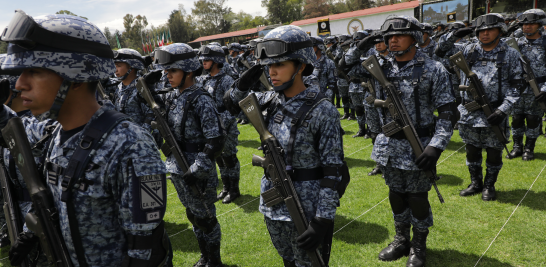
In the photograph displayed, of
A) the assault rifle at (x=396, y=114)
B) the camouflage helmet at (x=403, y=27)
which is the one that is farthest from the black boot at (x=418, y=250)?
the camouflage helmet at (x=403, y=27)

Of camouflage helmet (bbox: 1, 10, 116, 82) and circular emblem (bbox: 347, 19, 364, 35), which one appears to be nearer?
camouflage helmet (bbox: 1, 10, 116, 82)

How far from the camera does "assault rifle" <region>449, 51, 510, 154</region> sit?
5496mm

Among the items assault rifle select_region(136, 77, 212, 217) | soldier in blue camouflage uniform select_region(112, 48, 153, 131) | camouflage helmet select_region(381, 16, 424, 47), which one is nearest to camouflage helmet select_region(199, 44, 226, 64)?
soldier in blue camouflage uniform select_region(112, 48, 153, 131)

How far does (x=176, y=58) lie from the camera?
4375 mm

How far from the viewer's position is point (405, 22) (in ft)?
13.1

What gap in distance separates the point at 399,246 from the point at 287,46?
3077 millimetres

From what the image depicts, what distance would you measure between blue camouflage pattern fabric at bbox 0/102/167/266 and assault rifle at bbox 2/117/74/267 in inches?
2.3

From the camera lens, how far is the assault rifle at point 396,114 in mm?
3877

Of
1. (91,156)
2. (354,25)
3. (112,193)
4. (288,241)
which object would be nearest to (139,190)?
(112,193)

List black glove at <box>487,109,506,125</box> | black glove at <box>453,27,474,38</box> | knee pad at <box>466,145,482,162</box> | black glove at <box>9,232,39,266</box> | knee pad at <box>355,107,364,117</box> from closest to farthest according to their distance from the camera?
black glove at <box>9,232,39,266</box>, black glove at <box>487,109,506,125</box>, knee pad at <box>466,145,482,162</box>, black glove at <box>453,27,474,38</box>, knee pad at <box>355,107,364,117</box>

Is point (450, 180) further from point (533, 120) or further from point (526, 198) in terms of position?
point (533, 120)

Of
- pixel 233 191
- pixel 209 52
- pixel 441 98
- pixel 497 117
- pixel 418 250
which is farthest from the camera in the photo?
pixel 209 52

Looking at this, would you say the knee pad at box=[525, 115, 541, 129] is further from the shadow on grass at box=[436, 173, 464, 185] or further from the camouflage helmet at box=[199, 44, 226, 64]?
the camouflage helmet at box=[199, 44, 226, 64]

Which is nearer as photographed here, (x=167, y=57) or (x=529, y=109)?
(x=167, y=57)
